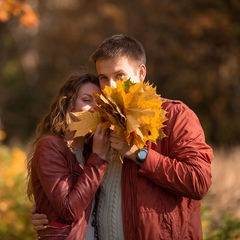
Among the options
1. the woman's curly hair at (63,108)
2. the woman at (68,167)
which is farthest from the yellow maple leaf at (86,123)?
the woman's curly hair at (63,108)

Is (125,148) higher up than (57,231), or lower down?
higher up

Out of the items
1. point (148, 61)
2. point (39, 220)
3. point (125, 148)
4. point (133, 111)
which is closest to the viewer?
point (133, 111)

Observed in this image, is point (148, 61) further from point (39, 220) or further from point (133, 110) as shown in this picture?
point (133, 110)

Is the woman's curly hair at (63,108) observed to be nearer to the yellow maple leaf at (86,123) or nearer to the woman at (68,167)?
the woman at (68,167)

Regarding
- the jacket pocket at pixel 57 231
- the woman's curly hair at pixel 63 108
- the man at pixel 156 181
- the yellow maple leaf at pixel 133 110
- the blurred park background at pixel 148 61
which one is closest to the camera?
the yellow maple leaf at pixel 133 110

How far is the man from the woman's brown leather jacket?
14cm

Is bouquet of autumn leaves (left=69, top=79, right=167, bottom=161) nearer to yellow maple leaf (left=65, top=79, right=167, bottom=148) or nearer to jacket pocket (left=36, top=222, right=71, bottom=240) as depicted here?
yellow maple leaf (left=65, top=79, right=167, bottom=148)

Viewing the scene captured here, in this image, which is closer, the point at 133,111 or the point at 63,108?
the point at 133,111

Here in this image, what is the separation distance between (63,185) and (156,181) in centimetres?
58

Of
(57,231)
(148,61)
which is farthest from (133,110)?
(148,61)

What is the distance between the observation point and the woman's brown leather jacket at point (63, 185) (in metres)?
4.11

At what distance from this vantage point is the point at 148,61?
824 inches

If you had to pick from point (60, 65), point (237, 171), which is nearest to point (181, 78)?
point (60, 65)

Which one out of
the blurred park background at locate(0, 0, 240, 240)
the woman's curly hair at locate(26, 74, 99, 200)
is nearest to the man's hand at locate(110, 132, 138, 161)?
the woman's curly hair at locate(26, 74, 99, 200)
